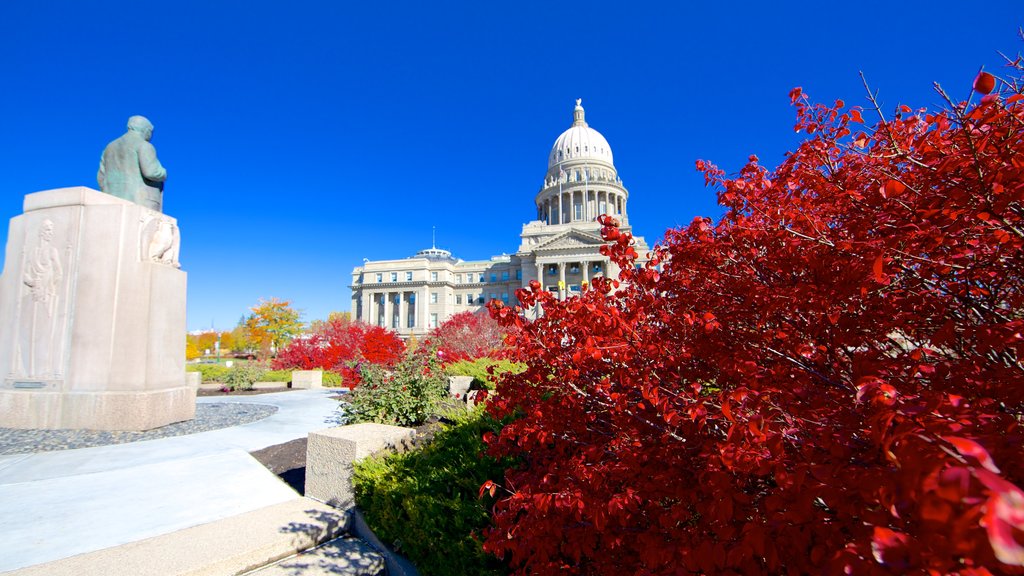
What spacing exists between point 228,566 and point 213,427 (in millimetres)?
8025

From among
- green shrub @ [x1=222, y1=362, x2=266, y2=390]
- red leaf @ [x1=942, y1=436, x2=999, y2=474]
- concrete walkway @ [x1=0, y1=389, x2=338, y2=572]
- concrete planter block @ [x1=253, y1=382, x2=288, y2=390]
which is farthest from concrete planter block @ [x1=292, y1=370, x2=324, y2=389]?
red leaf @ [x1=942, y1=436, x2=999, y2=474]

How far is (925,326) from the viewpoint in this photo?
10.2 ft

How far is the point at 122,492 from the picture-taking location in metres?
6.60

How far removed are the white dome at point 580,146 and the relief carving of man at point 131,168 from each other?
86.5 meters

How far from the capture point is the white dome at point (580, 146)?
309 feet

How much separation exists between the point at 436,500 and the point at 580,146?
9643 centimetres

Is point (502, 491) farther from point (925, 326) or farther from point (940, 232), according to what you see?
point (940, 232)

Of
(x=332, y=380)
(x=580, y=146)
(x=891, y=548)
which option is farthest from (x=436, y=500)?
(x=580, y=146)

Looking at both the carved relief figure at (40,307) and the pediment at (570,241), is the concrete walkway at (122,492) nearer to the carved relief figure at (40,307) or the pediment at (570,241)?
the carved relief figure at (40,307)

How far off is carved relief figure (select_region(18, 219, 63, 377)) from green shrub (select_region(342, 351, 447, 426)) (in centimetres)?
764

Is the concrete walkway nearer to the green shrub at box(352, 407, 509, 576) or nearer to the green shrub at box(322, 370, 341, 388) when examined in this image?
the green shrub at box(352, 407, 509, 576)

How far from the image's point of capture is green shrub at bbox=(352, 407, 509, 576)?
14.7ft

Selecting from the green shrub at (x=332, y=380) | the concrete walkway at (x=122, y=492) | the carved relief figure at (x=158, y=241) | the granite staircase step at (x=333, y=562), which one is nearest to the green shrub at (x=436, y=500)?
the granite staircase step at (x=333, y=562)

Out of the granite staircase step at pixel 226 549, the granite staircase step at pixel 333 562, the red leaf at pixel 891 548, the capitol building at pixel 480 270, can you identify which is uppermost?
→ the capitol building at pixel 480 270
